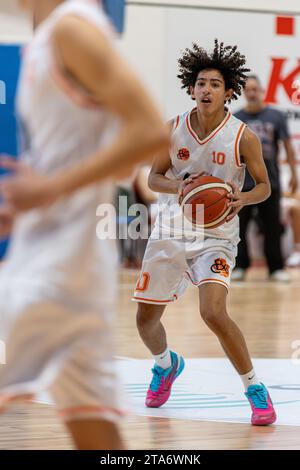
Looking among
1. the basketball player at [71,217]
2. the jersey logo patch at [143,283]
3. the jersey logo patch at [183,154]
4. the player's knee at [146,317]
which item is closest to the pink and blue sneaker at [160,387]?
the player's knee at [146,317]

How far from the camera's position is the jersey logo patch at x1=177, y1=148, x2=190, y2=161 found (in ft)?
15.0

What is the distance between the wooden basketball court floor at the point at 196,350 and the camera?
3969 millimetres

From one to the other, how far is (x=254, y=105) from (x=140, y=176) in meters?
2.24

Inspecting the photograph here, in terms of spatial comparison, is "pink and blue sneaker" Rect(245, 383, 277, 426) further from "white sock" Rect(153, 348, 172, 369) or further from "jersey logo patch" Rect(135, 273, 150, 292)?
"jersey logo patch" Rect(135, 273, 150, 292)

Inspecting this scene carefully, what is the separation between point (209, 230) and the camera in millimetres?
4531

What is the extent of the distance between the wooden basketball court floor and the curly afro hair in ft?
4.86

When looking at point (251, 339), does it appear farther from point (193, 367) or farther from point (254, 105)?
point (254, 105)

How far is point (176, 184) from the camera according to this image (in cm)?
448

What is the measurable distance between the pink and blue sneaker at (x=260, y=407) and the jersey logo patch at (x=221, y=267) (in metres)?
0.50

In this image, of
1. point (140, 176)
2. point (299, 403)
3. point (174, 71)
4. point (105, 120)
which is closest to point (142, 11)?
point (174, 71)

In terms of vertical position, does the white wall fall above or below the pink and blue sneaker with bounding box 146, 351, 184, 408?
above

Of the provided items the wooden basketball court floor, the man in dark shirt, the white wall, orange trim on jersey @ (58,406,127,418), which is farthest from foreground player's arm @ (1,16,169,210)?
the white wall

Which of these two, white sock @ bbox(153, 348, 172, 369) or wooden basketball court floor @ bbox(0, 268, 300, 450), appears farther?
white sock @ bbox(153, 348, 172, 369)

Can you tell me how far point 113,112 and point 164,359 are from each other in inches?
111
